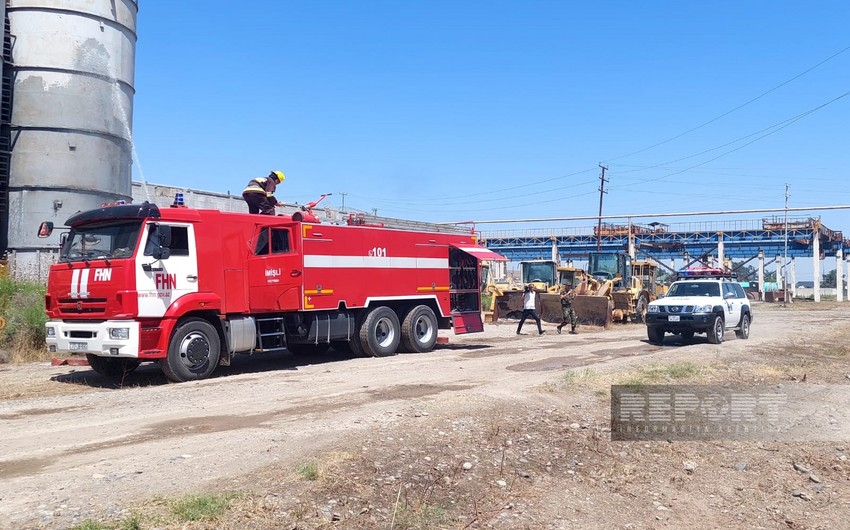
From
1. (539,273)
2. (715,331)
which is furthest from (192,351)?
(539,273)

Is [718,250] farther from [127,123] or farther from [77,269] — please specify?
[77,269]

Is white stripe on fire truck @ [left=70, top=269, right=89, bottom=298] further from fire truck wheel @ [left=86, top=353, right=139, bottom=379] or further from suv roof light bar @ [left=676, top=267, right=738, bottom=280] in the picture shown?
suv roof light bar @ [left=676, top=267, right=738, bottom=280]

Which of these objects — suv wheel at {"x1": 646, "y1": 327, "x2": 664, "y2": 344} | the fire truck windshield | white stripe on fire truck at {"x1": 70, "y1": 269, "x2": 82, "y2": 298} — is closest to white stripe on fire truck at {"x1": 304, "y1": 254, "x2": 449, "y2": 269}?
the fire truck windshield

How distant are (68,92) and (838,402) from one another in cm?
2507

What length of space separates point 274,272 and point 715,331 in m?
12.0

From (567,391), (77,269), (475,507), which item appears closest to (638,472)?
(475,507)

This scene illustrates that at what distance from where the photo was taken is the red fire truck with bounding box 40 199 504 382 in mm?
11849

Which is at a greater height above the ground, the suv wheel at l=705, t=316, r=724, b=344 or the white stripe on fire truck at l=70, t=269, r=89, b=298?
the white stripe on fire truck at l=70, t=269, r=89, b=298

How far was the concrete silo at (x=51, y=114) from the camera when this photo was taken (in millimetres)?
25703

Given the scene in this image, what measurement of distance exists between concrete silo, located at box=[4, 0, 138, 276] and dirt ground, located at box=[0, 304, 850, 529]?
15.2 m

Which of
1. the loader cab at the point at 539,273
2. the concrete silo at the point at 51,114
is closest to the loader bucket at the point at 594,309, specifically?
the loader cab at the point at 539,273

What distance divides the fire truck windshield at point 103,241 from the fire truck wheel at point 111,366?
72.7 inches

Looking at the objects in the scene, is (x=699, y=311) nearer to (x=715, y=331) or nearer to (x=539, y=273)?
(x=715, y=331)

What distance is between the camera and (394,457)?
7117 mm
